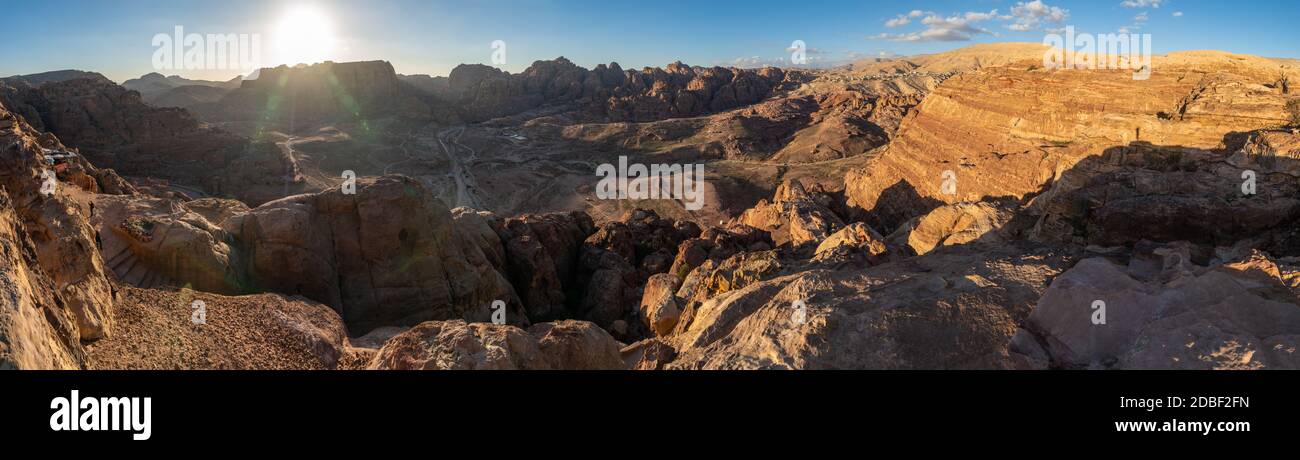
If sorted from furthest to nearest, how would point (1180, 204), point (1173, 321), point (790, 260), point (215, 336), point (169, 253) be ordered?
point (790, 260) < point (169, 253) < point (1180, 204) < point (215, 336) < point (1173, 321)

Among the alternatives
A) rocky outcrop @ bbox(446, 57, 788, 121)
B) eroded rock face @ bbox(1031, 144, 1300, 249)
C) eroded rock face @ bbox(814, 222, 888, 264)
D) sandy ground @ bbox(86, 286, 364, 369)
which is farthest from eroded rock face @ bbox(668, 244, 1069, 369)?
rocky outcrop @ bbox(446, 57, 788, 121)

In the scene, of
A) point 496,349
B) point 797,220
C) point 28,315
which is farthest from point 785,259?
point 28,315

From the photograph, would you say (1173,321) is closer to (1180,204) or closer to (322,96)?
(1180,204)

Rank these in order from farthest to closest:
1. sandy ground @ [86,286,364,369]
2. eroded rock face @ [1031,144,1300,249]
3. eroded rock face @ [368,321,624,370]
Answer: eroded rock face @ [1031,144,1300,249] → sandy ground @ [86,286,364,369] → eroded rock face @ [368,321,624,370]

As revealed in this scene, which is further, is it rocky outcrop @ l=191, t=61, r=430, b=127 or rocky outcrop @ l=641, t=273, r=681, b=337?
rocky outcrop @ l=191, t=61, r=430, b=127

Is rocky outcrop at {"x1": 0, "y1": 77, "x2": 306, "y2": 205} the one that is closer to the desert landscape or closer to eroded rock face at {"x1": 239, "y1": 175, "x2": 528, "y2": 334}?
the desert landscape

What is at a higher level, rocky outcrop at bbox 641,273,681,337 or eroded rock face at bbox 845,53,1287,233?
eroded rock face at bbox 845,53,1287,233
